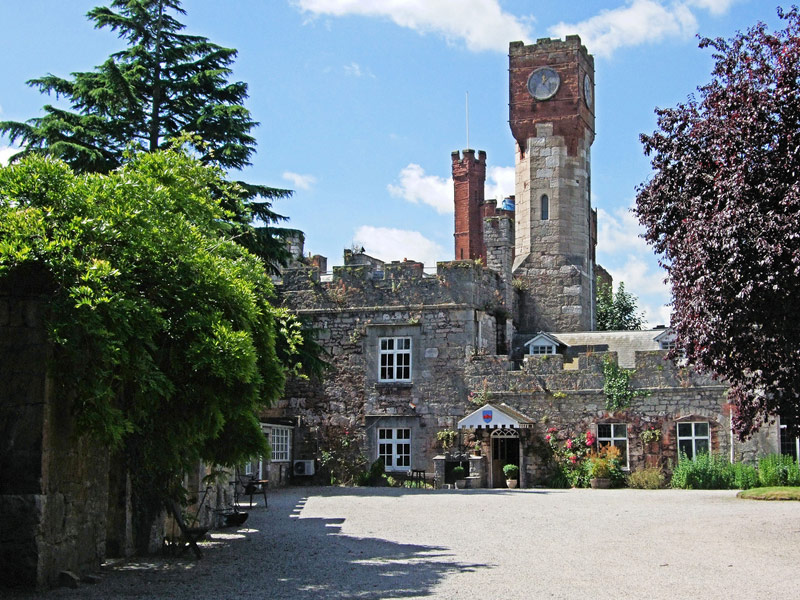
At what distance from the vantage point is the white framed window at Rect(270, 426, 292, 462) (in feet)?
90.2

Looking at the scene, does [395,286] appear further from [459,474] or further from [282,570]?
[282,570]

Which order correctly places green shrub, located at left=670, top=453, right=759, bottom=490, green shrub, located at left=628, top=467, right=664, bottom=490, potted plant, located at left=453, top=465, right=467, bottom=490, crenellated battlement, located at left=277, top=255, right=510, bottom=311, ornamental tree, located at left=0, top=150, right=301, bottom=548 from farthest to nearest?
crenellated battlement, located at left=277, top=255, right=510, bottom=311
potted plant, located at left=453, top=465, right=467, bottom=490
green shrub, located at left=628, top=467, right=664, bottom=490
green shrub, located at left=670, top=453, right=759, bottom=490
ornamental tree, located at left=0, top=150, right=301, bottom=548

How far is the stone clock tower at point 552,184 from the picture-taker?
3183 centimetres

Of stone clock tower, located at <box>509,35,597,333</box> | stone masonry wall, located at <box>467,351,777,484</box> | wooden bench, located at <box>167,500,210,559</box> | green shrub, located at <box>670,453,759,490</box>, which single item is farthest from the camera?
stone clock tower, located at <box>509,35,597,333</box>

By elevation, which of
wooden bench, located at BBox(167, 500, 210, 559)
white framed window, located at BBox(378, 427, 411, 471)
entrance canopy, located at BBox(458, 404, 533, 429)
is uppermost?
entrance canopy, located at BBox(458, 404, 533, 429)

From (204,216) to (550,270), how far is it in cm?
2012

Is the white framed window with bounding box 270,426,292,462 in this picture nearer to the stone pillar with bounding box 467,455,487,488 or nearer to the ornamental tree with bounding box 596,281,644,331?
the stone pillar with bounding box 467,455,487,488

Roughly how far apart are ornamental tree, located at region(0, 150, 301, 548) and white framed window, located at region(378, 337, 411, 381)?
15334mm

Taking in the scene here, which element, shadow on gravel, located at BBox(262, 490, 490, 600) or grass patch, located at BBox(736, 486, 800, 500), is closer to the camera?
shadow on gravel, located at BBox(262, 490, 490, 600)

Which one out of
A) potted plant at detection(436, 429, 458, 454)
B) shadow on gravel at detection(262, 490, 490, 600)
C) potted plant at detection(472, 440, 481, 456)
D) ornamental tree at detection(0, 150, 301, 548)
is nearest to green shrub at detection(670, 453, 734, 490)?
potted plant at detection(472, 440, 481, 456)

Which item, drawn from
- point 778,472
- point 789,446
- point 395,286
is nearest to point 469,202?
point 395,286

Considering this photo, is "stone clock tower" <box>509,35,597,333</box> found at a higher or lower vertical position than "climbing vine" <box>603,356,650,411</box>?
higher

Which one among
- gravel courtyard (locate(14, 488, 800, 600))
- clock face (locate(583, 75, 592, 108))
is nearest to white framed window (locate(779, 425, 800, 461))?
gravel courtyard (locate(14, 488, 800, 600))

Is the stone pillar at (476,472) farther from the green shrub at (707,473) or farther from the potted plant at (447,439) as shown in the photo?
the green shrub at (707,473)
